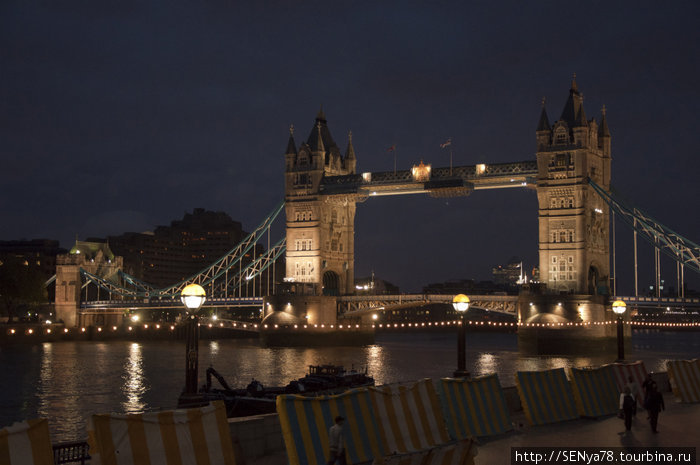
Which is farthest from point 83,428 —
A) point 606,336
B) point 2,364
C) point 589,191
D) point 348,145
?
point 348,145

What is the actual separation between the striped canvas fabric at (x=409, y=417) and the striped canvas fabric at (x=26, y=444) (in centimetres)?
715

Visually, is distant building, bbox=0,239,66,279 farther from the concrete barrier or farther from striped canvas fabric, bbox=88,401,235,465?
striped canvas fabric, bbox=88,401,235,465

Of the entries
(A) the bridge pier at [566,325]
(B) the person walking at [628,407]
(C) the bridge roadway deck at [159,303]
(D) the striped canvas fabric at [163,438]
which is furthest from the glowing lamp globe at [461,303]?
(C) the bridge roadway deck at [159,303]

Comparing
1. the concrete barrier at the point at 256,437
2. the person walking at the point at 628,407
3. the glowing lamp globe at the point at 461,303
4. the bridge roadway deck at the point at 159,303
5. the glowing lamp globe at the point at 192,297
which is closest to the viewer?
the concrete barrier at the point at 256,437

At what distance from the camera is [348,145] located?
9806cm

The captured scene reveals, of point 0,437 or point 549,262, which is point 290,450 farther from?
point 549,262

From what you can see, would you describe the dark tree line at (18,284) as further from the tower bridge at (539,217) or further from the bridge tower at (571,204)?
the bridge tower at (571,204)

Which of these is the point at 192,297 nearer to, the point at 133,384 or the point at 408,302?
the point at 133,384

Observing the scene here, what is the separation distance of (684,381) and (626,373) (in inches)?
124

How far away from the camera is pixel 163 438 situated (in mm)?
14758

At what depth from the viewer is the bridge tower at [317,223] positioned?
89062mm

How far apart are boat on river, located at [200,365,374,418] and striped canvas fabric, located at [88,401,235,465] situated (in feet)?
24.9

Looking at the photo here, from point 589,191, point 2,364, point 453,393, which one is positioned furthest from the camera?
point 589,191

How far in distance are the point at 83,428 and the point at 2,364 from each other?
116 feet
